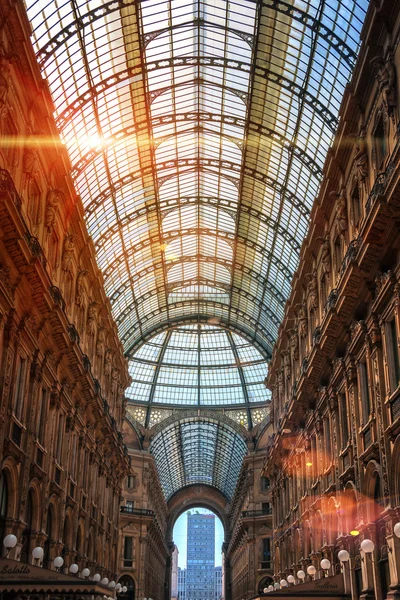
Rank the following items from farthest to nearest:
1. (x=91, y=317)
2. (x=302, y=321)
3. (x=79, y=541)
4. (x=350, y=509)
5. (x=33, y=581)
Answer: (x=91, y=317) < (x=302, y=321) < (x=79, y=541) < (x=350, y=509) < (x=33, y=581)

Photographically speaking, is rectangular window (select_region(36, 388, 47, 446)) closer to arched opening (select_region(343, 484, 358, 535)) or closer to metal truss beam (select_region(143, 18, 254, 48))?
arched opening (select_region(343, 484, 358, 535))

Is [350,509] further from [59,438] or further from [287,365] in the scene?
[287,365]

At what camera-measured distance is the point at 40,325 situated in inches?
1161

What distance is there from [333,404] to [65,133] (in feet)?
63.6

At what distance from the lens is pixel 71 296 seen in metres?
36.9

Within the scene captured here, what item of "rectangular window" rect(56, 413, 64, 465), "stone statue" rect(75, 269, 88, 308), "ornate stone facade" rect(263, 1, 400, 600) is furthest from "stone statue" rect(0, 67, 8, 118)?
"rectangular window" rect(56, 413, 64, 465)

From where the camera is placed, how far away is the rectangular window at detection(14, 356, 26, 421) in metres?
26.8

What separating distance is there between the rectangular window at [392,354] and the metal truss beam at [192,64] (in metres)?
14.7

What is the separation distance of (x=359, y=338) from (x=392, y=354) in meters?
3.65

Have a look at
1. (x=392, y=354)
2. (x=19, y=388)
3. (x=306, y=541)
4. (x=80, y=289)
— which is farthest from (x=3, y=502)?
(x=306, y=541)

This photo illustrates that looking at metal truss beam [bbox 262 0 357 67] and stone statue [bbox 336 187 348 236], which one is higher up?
metal truss beam [bbox 262 0 357 67]

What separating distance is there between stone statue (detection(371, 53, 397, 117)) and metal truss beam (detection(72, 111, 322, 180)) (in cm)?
1657

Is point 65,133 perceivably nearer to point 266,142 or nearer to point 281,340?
point 266,142

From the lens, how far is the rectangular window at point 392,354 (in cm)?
2242
